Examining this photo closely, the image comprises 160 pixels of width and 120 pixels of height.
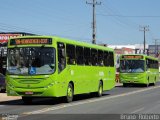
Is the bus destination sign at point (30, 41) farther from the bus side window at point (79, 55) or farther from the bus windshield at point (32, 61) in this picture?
the bus side window at point (79, 55)

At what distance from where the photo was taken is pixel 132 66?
44.1 metres

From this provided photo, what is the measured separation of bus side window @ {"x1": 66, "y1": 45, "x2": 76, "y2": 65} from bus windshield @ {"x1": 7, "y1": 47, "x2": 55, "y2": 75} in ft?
4.99

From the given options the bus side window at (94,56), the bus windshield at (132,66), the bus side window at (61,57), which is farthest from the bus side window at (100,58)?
the bus windshield at (132,66)

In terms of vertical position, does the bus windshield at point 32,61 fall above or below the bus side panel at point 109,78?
above

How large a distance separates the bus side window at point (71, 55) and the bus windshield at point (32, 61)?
1.52 metres

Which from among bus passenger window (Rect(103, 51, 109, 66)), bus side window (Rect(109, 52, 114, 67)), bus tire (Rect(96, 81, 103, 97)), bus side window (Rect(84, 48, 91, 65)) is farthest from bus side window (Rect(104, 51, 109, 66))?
bus side window (Rect(84, 48, 91, 65))

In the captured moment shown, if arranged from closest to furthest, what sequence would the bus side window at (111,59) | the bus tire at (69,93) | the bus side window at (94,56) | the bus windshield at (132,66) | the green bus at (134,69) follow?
1. the bus tire at (69,93)
2. the bus side window at (94,56)
3. the bus side window at (111,59)
4. the green bus at (134,69)
5. the bus windshield at (132,66)

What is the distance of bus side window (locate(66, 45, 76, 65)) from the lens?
2199 centimetres

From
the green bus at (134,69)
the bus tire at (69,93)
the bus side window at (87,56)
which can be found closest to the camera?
the bus tire at (69,93)

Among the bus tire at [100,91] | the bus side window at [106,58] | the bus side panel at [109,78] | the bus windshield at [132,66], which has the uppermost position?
the bus side window at [106,58]

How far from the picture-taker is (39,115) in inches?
633

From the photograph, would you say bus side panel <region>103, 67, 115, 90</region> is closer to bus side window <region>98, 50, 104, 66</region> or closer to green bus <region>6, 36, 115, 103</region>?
bus side window <region>98, 50, 104, 66</region>

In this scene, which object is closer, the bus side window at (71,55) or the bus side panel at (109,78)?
the bus side window at (71,55)

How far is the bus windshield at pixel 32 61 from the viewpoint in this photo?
20.6 meters
